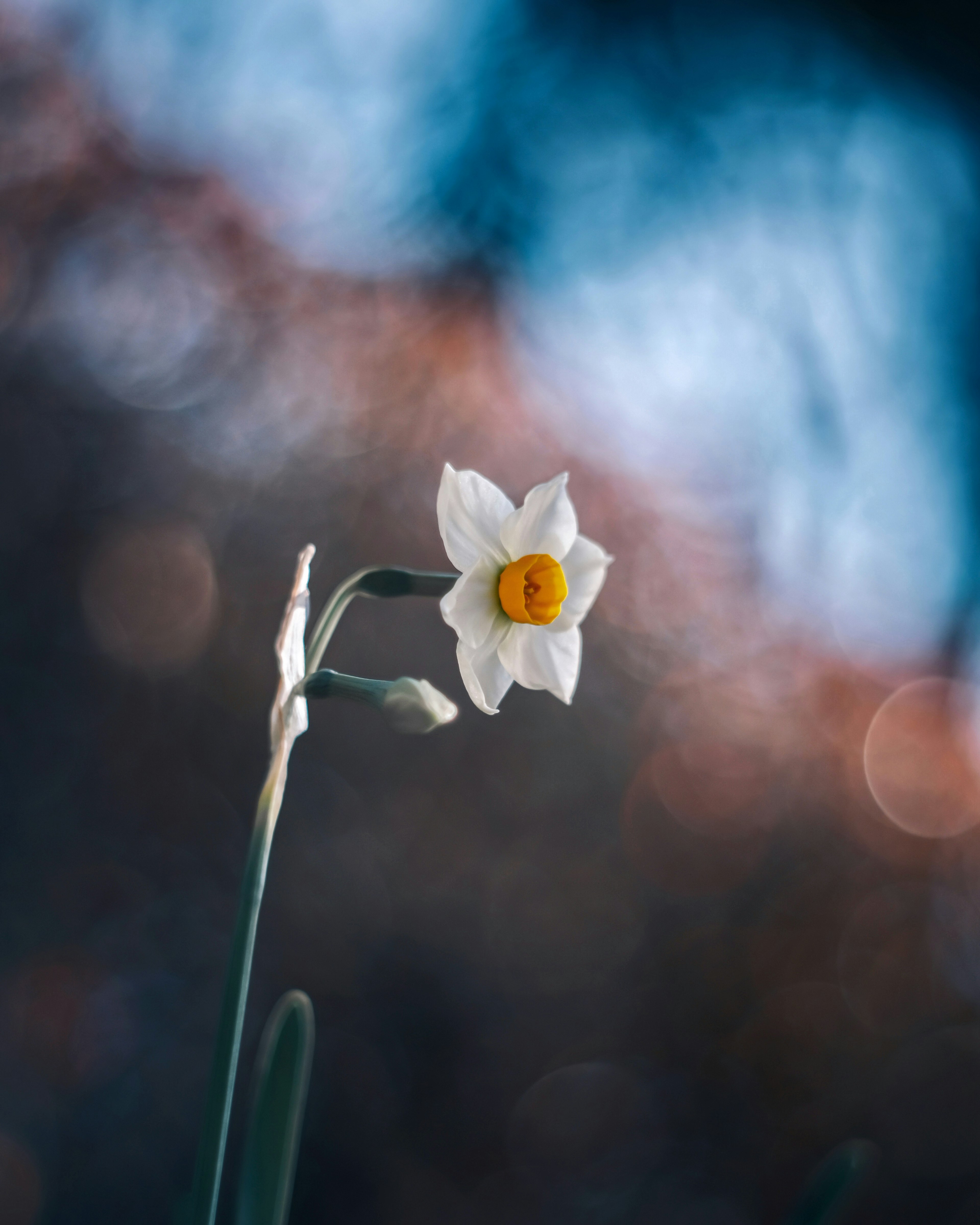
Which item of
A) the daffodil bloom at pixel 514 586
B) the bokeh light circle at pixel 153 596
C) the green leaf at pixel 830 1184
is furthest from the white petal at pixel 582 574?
the bokeh light circle at pixel 153 596

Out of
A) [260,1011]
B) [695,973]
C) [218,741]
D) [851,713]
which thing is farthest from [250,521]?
[851,713]

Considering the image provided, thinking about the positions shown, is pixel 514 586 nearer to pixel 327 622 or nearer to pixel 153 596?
pixel 327 622

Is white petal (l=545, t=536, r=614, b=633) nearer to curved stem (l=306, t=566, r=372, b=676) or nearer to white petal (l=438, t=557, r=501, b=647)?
white petal (l=438, t=557, r=501, b=647)

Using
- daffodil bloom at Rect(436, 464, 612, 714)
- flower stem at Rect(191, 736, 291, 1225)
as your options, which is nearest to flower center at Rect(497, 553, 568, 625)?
daffodil bloom at Rect(436, 464, 612, 714)

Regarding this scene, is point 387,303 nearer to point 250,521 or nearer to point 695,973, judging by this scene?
point 250,521

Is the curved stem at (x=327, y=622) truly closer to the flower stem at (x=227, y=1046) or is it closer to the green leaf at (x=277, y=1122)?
the flower stem at (x=227, y=1046)

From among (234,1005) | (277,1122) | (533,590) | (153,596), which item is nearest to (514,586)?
(533,590)
